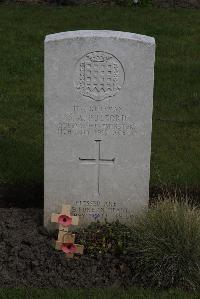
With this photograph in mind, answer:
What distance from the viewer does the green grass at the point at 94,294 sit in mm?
5223

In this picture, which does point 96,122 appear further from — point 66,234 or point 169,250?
point 169,250

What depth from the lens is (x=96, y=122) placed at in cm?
598

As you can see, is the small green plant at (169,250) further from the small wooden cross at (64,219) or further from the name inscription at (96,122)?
the name inscription at (96,122)

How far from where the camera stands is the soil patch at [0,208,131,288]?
5484 mm

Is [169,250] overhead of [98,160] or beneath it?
beneath

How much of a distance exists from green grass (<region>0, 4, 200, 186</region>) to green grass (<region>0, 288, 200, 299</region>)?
204 cm

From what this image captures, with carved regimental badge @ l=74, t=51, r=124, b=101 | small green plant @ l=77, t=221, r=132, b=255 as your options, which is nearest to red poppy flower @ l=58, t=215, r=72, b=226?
small green plant @ l=77, t=221, r=132, b=255

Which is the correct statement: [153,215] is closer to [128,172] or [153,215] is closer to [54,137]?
[128,172]

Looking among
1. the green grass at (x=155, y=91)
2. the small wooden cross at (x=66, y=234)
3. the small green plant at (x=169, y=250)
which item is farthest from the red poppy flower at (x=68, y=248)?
the green grass at (x=155, y=91)

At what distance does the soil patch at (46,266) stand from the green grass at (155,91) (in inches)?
53.4

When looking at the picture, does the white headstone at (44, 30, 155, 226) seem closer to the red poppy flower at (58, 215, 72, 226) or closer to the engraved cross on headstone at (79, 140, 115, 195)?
the engraved cross on headstone at (79, 140, 115, 195)

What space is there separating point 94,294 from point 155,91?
17.1 feet

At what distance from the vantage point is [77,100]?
591 cm

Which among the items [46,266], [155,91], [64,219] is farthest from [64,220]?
[155,91]
